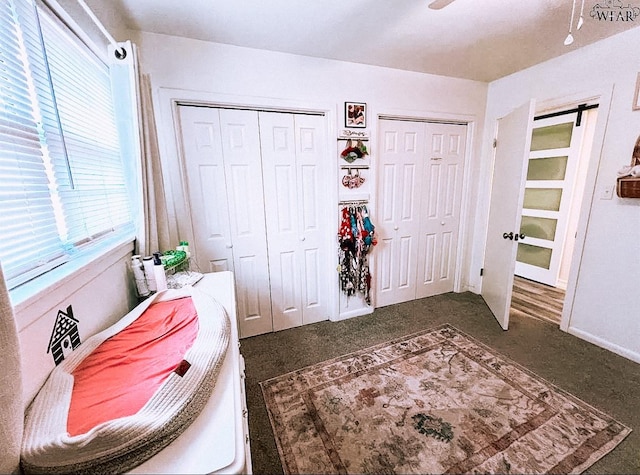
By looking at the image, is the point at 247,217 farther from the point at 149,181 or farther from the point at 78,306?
the point at 78,306

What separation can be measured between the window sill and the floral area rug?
120cm

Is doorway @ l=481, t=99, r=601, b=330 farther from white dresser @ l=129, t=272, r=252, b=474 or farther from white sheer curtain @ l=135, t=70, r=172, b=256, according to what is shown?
white sheer curtain @ l=135, t=70, r=172, b=256

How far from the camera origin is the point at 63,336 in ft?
2.81

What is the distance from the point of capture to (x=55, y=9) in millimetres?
1016

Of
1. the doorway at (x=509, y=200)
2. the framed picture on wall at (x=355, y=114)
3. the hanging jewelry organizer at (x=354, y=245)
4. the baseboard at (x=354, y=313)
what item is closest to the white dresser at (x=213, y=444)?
the hanging jewelry organizer at (x=354, y=245)

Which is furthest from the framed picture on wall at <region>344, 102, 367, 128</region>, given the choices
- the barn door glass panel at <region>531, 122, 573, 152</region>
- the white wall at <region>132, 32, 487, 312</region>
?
the barn door glass panel at <region>531, 122, 573, 152</region>

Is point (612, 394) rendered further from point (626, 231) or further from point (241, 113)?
point (241, 113)

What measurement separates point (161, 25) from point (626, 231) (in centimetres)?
356

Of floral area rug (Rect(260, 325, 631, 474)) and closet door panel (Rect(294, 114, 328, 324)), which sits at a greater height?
closet door panel (Rect(294, 114, 328, 324))

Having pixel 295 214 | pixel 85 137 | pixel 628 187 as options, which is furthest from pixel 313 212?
pixel 628 187

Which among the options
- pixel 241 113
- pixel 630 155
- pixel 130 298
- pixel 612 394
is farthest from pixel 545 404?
pixel 241 113

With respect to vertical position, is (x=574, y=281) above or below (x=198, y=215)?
below

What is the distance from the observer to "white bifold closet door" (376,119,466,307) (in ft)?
8.39

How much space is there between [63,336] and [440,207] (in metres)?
3.07
